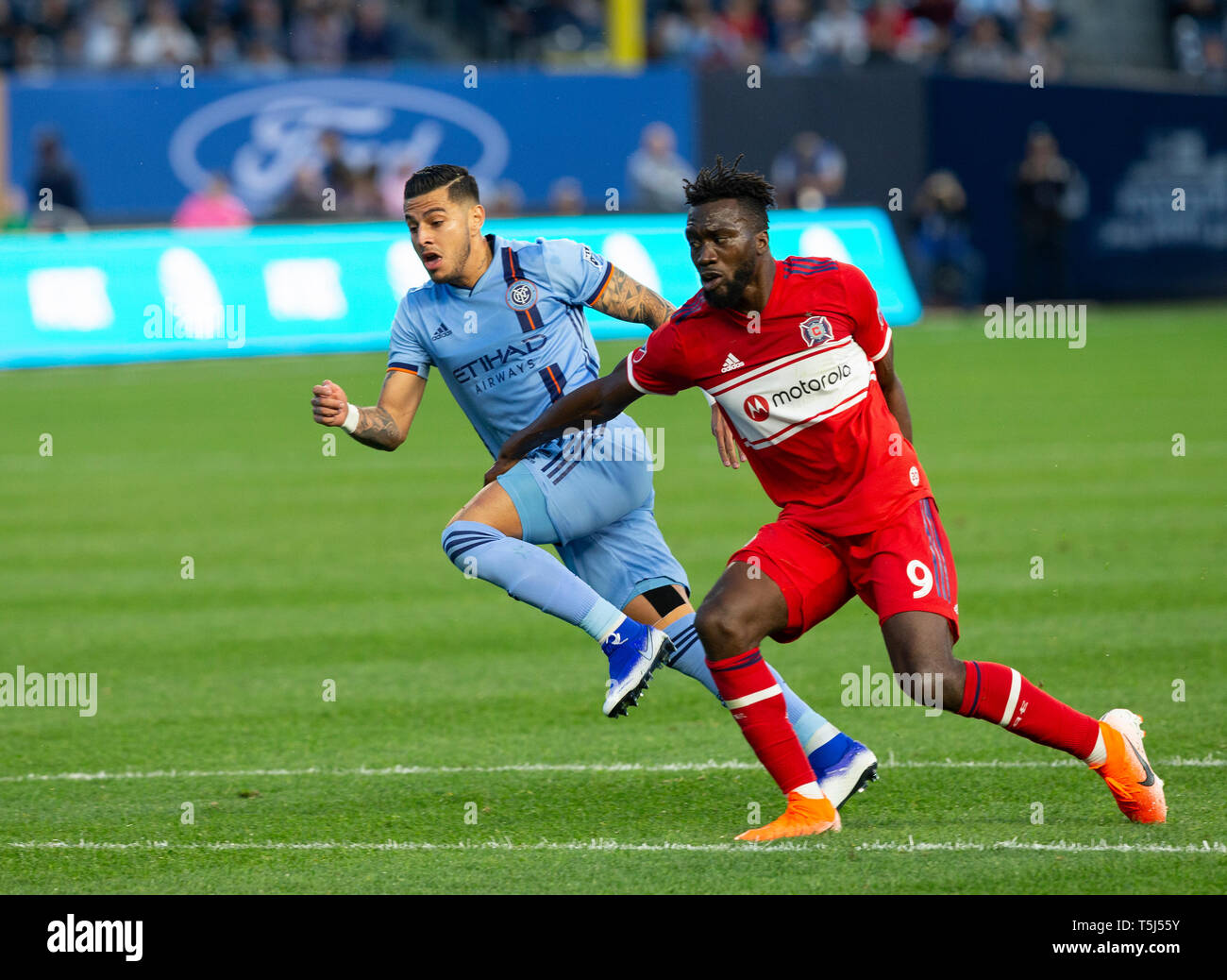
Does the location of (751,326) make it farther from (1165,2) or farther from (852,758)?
(1165,2)

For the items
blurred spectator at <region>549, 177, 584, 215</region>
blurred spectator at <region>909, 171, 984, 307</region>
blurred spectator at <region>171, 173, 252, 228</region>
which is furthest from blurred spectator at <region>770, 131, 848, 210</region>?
blurred spectator at <region>171, 173, 252, 228</region>

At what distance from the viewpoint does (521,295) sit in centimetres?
700

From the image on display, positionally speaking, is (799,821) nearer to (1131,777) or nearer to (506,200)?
(1131,777)

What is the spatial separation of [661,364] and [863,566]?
2.91 ft

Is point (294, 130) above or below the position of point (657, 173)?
above

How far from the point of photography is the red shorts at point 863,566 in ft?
19.1

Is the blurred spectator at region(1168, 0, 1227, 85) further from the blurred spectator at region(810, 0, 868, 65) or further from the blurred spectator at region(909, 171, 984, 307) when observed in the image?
the blurred spectator at region(909, 171, 984, 307)

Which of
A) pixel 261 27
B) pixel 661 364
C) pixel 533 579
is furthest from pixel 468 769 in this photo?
pixel 261 27

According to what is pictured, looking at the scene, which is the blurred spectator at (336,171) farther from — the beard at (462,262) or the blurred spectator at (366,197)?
the beard at (462,262)

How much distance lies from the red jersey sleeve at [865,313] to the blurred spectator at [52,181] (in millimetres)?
19762

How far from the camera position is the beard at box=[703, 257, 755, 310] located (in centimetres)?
577

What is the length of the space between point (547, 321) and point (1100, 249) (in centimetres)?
2364

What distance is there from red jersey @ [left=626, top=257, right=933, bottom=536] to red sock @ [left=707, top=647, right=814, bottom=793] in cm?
50

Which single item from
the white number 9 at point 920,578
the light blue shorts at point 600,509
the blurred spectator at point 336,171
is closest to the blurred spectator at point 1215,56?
the blurred spectator at point 336,171
